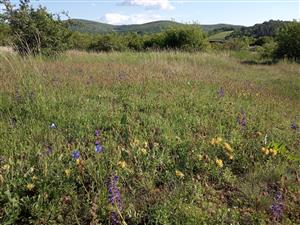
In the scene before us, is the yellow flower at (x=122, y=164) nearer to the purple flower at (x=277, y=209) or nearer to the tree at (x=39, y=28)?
the purple flower at (x=277, y=209)

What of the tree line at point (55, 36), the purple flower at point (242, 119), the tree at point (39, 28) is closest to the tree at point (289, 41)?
the tree line at point (55, 36)

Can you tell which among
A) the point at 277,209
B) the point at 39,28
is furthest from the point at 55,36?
the point at 277,209

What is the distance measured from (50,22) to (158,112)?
8.76m

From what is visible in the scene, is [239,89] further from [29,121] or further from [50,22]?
[50,22]

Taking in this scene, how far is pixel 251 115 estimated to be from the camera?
4461 millimetres

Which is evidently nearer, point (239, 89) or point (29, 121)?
point (29, 121)

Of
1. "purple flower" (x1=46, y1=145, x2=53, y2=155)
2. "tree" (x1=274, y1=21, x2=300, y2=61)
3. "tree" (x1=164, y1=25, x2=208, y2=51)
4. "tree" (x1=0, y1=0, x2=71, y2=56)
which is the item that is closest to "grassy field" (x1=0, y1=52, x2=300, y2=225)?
"purple flower" (x1=46, y1=145, x2=53, y2=155)

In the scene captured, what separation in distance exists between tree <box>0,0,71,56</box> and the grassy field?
5.67 metres

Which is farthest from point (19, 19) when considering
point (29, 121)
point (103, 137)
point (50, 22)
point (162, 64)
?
point (103, 137)

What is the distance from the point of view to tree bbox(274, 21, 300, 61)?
1512cm

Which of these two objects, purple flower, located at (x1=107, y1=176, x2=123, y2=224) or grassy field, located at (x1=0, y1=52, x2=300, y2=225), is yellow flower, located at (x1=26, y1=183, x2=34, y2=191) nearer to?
grassy field, located at (x1=0, y1=52, x2=300, y2=225)

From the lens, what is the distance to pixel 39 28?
1123 cm

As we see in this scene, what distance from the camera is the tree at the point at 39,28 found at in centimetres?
1035

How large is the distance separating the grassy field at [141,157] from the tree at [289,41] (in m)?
11.2
